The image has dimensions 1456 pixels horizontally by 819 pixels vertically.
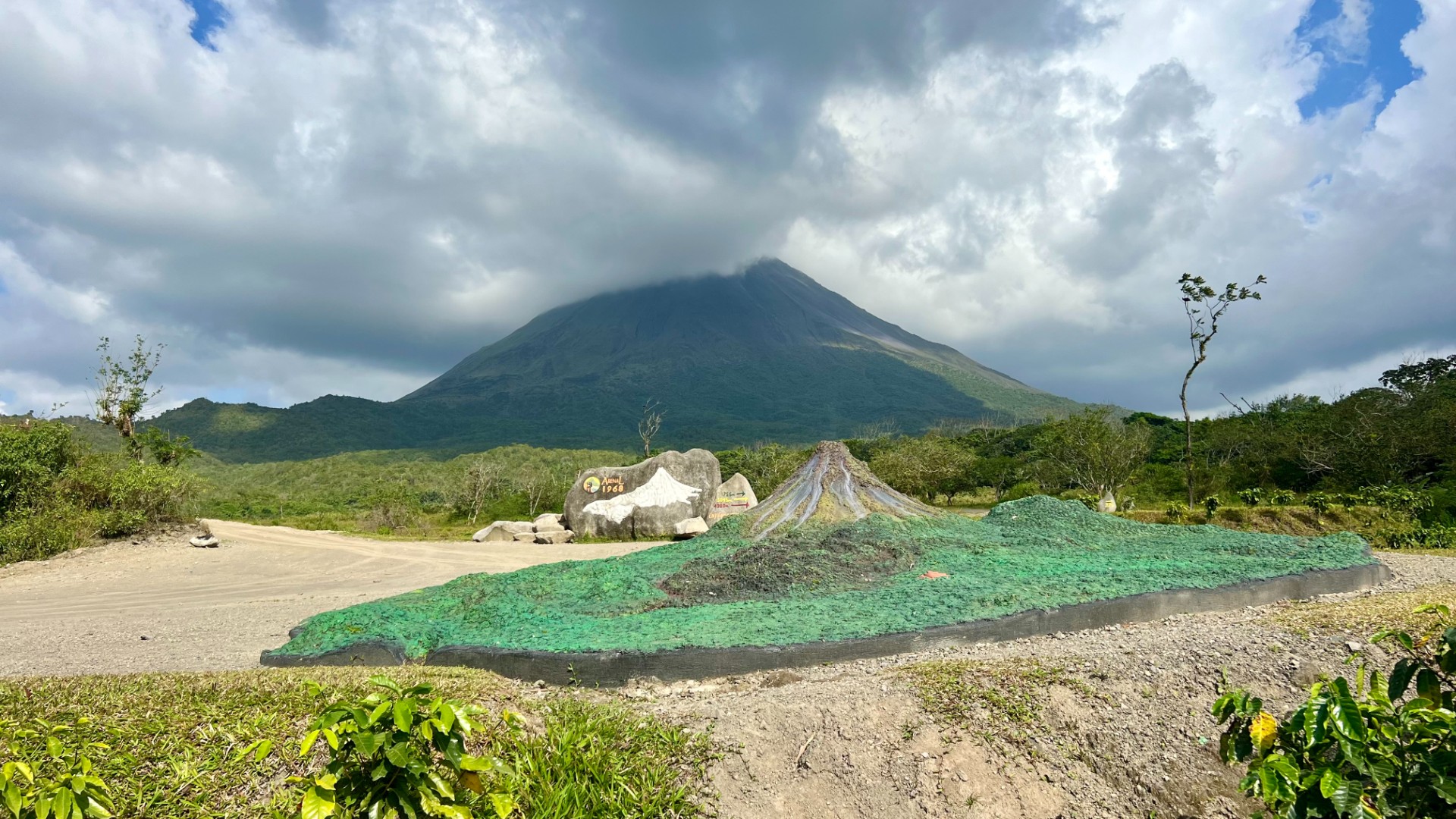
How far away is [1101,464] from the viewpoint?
2155cm

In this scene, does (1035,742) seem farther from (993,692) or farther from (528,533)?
(528,533)

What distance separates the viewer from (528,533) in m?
19.5

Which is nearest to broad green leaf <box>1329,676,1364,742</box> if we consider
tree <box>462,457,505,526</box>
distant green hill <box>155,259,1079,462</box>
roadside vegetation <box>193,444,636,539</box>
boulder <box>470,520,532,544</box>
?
boulder <box>470,520,532,544</box>

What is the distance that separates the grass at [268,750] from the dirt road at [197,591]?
3189 mm

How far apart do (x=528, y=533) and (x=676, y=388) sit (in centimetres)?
10336

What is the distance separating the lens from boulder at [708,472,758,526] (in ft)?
64.2

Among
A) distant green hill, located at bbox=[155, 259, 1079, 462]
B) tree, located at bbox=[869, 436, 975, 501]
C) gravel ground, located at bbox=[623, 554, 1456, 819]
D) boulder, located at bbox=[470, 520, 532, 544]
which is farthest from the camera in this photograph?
distant green hill, located at bbox=[155, 259, 1079, 462]

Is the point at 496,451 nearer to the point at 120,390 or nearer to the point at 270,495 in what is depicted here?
the point at 270,495

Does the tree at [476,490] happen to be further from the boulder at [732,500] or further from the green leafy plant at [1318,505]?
the green leafy plant at [1318,505]

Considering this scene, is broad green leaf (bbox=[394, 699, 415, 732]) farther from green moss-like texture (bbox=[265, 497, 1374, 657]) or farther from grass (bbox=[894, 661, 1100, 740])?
green moss-like texture (bbox=[265, 497, 1374, 657])

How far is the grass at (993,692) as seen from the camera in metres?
3.46

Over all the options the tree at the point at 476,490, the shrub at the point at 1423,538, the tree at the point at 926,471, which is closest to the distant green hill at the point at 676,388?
the tree at the point at 926,471

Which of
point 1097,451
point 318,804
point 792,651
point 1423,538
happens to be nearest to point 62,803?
point 318,804

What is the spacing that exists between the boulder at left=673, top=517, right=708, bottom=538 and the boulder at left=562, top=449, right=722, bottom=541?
17.8 inches
